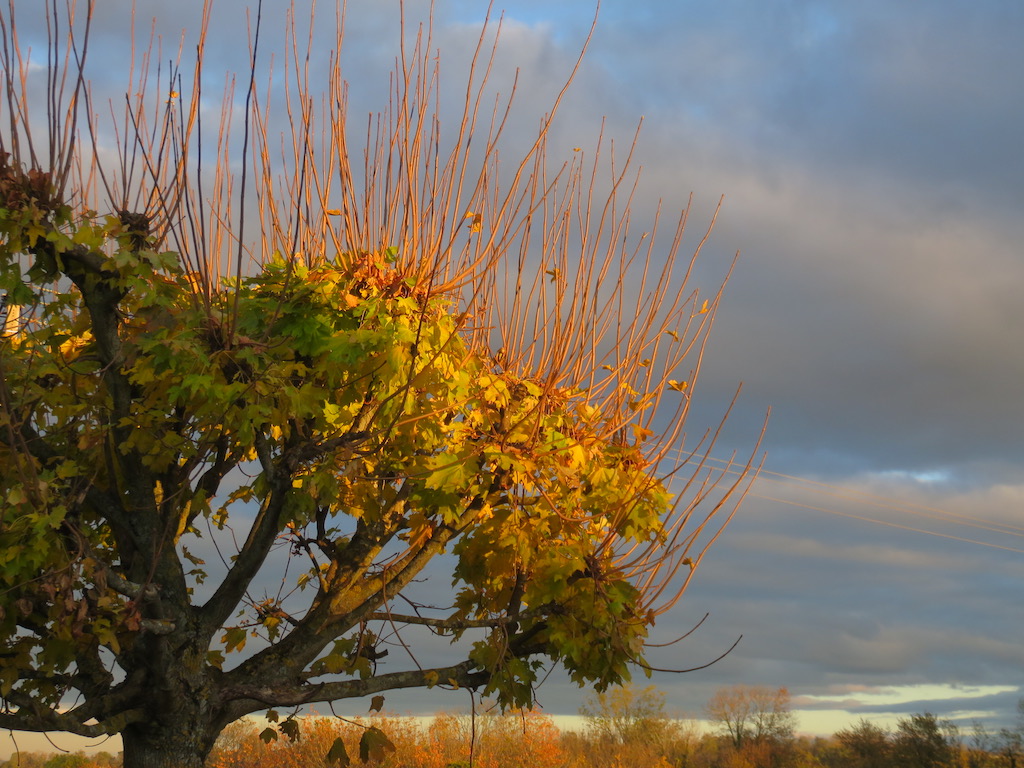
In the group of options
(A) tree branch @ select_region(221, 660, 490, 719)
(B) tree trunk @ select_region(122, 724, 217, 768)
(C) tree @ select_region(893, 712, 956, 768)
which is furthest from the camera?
(C) tree @ select_region(893, 712, 956, 768)

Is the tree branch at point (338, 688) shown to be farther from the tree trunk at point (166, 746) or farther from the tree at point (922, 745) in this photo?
the tree at point (922, 745)

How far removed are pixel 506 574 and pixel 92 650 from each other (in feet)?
12.2

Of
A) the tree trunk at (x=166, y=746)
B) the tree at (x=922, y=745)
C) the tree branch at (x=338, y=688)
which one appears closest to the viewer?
the tree trunk at (x=166, y=746)

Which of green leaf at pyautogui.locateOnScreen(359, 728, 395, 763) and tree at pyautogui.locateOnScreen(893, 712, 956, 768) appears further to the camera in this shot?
tree at pyautogui.locateOnScreen(893, 712, 956, 768)

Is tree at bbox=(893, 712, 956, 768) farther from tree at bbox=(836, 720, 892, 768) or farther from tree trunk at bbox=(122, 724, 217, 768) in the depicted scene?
tree trunk at bbox=(122, 724, 217, 768)

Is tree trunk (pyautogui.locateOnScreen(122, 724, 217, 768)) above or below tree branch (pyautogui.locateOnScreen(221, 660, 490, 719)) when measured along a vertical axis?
below

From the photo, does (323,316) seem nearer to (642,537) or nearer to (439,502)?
(439,502)

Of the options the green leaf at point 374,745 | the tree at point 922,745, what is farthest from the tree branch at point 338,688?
the tree at point 922,745

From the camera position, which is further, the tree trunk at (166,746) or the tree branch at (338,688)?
the tree branch at (338,688)

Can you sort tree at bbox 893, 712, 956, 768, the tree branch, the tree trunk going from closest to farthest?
the tree trunk → the tree branch → tree at bbox 893, 712, 956, 768

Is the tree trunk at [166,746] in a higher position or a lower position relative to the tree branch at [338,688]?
lower

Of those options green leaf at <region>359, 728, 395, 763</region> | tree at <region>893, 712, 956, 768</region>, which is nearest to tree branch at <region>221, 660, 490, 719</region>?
green leaf at <region>359, 728, 395, 763</region>

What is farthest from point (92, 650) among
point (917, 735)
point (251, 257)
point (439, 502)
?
point (917, 735)

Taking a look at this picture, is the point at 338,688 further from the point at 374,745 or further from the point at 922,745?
the point at 922,745
